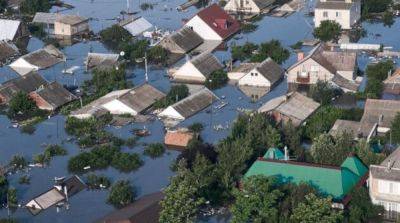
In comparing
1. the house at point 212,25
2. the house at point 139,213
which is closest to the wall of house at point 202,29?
the house at point 212,25

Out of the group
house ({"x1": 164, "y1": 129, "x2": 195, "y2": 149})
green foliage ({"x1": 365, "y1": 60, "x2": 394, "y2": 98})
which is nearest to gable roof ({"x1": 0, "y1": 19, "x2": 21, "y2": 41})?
house ({"x1": 164, "y1": 129, "x2": 195, "y2": 149})

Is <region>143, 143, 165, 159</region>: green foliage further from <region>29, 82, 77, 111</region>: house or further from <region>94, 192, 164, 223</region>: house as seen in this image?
<region>29, 82, 77, 111</region>: house

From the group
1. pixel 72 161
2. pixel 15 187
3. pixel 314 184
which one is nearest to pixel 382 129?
pixel 314 184

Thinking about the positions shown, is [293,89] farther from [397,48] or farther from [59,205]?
[59,205]

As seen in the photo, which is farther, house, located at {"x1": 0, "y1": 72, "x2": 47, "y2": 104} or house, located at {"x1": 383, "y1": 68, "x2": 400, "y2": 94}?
house, located at {"x1": 0, "y1": 72, "x2": 47, "y2": 104}

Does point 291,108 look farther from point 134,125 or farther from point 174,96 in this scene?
point 134,125

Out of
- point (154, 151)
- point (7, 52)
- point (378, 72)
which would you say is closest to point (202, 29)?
point (7, 52)

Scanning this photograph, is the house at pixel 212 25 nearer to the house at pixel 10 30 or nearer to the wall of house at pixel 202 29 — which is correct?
the wall of house at pixel 202 29
